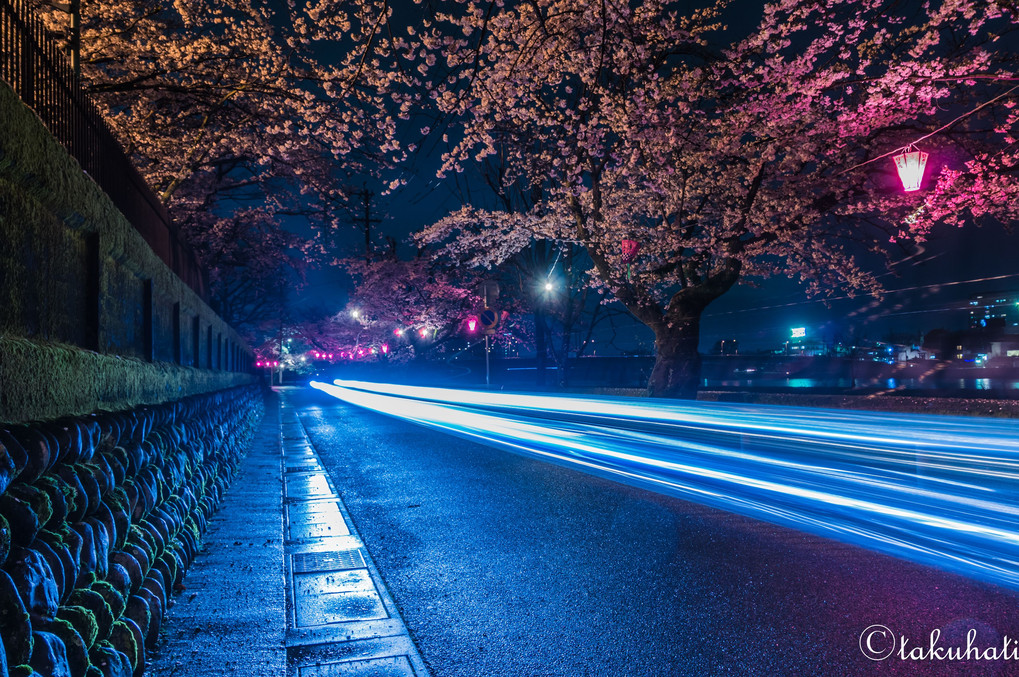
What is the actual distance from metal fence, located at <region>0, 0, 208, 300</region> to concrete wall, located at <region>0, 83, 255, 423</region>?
525mm

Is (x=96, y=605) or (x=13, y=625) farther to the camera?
(x=96, y=605)

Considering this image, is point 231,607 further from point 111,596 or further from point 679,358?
point 679,358

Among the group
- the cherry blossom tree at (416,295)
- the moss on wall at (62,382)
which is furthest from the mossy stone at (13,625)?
the cherry blossom tree at (416,295)

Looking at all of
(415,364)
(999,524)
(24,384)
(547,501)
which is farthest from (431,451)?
(415,364)

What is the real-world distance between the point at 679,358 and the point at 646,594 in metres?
19.6

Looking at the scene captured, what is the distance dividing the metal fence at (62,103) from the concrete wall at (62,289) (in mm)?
525

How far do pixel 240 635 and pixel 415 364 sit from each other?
49.3m

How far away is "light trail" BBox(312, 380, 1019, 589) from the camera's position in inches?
229

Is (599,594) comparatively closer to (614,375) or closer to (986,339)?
(614,375)

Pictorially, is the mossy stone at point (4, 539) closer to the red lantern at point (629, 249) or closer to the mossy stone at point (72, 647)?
the mossy stone at point (72, 647)

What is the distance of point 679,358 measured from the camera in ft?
76.6

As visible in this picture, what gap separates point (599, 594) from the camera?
4.51 metres

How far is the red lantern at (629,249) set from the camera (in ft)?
77.4

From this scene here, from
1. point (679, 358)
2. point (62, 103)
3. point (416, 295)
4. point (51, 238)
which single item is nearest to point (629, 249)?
point (679, 358)
